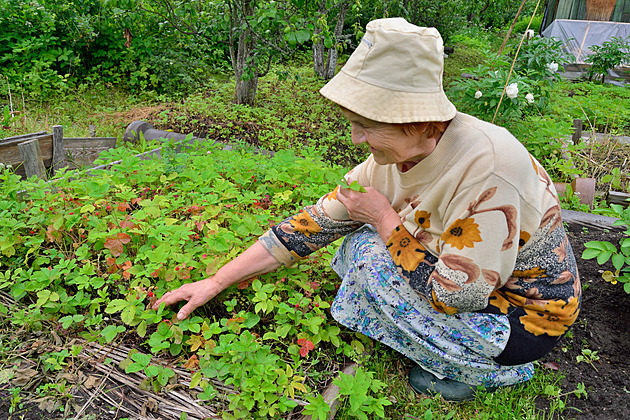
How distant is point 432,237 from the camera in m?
1.77

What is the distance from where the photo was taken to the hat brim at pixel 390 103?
148 centimetres

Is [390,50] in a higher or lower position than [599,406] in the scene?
higher

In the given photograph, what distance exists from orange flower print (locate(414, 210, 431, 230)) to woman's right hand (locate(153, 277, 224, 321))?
36.9 inches

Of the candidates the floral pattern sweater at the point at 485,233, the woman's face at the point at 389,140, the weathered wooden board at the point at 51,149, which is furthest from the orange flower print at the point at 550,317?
the weathered wooden board at the point at 51,149

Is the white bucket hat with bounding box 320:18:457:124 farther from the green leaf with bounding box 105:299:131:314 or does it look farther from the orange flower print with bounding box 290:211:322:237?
the green leaf with bounding box 105:299:131:314

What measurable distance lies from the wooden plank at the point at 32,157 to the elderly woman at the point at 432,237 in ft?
6.59

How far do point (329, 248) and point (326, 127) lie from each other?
283 cm

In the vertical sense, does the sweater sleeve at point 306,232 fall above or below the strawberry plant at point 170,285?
above

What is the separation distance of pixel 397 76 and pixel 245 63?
4.25 metres

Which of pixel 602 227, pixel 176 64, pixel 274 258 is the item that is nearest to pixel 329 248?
pixel 274 258

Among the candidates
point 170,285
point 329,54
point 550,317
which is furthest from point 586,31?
point 170,285

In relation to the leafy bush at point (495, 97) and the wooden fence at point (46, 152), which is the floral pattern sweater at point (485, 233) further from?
the leafy bush at point (495, 97)

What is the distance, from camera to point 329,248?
264 cm

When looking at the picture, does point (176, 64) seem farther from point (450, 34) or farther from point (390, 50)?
point (450, 34)
